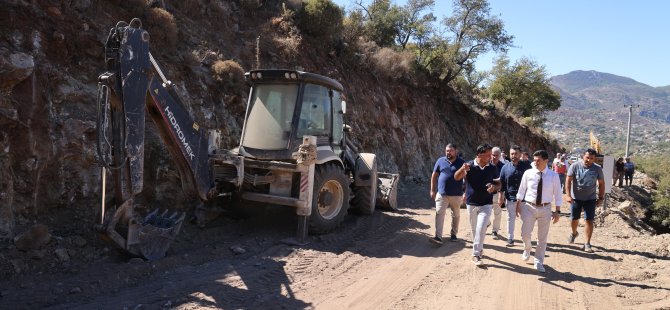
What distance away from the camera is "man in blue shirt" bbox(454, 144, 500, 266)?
6.68 meters

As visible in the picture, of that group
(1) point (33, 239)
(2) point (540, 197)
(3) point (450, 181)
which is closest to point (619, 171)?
(3) point (450, 181)

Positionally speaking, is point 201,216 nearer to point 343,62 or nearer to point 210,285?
point 210,285

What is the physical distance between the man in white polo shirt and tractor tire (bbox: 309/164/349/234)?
9.40ft

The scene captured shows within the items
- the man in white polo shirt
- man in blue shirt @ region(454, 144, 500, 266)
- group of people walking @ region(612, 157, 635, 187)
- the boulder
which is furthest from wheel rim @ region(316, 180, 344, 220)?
group of people walking @ region(612, 157, 635, 187)

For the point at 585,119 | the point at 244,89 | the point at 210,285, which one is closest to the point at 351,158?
the point at 244,89

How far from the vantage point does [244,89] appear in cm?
1170

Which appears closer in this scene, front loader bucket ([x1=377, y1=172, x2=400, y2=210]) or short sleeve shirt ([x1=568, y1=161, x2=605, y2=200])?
short sleeve shirt ([x1=568, y1=161, x2=605, y2=200])

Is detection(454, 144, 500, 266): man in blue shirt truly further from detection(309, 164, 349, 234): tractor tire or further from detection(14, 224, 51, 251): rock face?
detection(14, 224, 51, 251): rock face

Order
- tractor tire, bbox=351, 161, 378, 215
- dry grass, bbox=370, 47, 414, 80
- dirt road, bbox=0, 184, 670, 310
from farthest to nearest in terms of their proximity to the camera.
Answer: dry grass, bbox=370, 47, 414, 80 → tractor tire, bbox=351, 161, 378, 215 → dirt road, bbox=0, 184, 670, 310

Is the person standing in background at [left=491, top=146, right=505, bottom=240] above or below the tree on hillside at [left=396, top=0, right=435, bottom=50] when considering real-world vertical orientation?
below

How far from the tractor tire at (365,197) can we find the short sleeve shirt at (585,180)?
3513mm

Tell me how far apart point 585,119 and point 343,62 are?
17813cm

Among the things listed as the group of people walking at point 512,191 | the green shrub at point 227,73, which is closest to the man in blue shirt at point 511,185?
the group of people walking at point 512,191

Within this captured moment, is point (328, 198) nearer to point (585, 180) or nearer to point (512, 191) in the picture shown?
point (512, 191)
